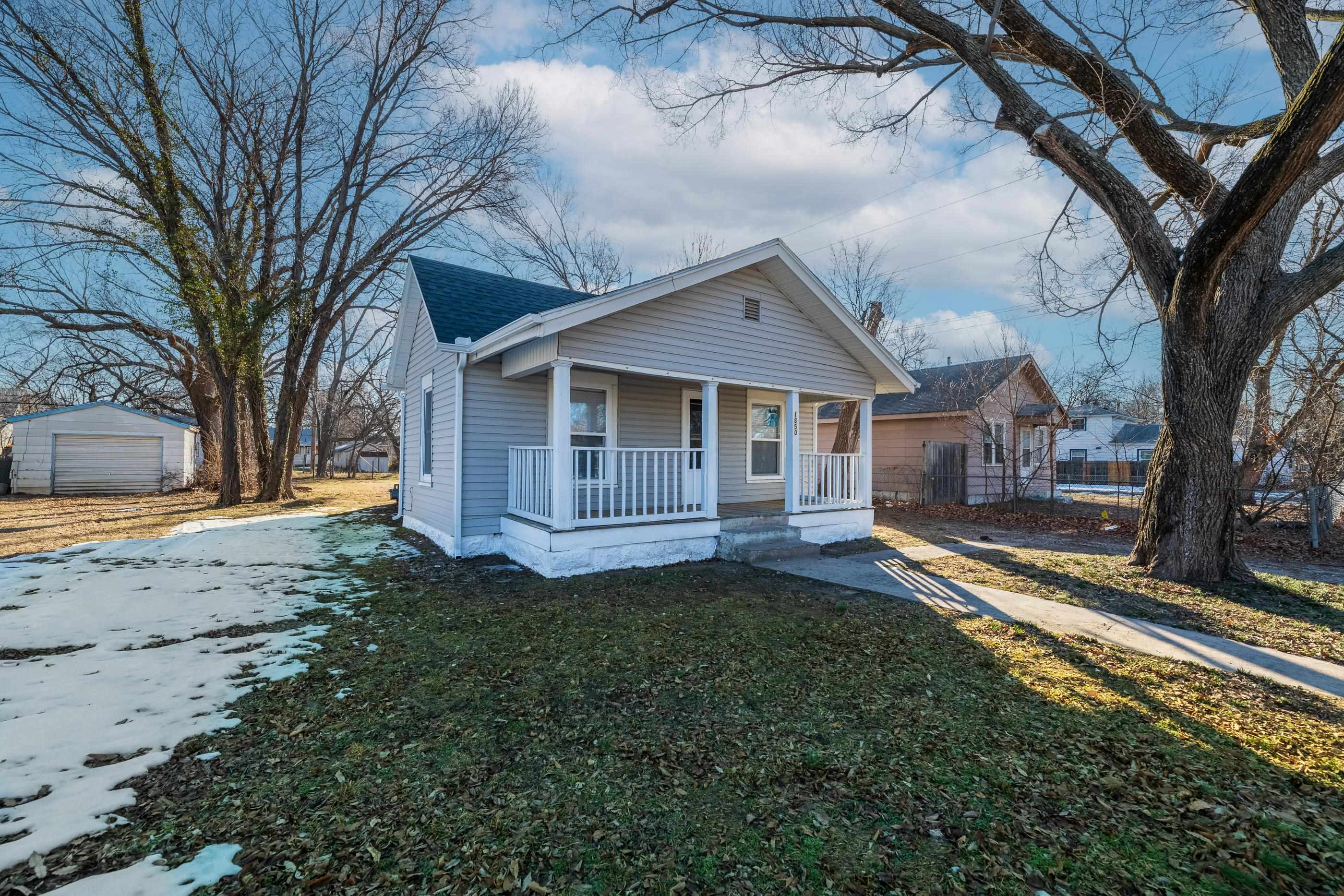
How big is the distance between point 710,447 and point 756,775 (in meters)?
5.59

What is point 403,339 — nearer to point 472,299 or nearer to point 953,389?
point 472,299

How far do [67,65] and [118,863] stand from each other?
18124mm

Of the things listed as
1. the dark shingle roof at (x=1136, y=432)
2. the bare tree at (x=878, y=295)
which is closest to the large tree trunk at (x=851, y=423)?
the bare tree at (x=878, y=295)

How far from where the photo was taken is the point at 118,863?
212 centimetres

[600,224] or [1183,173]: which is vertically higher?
[600,224]

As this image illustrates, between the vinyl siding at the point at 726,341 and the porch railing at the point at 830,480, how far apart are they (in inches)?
48.4

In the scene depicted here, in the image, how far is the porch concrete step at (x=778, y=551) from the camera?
8.18 meters

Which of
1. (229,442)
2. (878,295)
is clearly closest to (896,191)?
(878,295)

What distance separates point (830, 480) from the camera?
10039mm

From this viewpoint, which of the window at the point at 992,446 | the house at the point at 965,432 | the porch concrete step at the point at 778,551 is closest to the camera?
the porch concrete step at the point at 778,551

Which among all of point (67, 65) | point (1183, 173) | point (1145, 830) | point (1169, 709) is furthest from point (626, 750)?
point (67, 65)

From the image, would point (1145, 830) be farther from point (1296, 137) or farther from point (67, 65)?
point (67, 65)

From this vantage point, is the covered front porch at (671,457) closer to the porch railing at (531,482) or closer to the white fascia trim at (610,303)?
the porch railing at (531,482)

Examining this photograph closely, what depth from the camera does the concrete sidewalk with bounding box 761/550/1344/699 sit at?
162 inches
